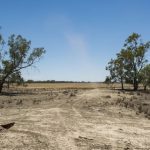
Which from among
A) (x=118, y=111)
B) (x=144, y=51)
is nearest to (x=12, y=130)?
(x=118, y=111)

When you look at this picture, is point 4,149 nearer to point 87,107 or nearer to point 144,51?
point 87,107

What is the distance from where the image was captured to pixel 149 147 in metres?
13.2

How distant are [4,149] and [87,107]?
1655 centimetres

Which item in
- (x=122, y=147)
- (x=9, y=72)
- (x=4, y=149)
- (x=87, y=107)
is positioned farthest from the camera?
(x=9, y=72)

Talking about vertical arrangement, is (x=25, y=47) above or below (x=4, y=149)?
above

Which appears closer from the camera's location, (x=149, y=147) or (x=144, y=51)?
(x=149, y=147)

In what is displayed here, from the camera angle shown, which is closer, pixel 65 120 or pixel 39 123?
pixel 39 123

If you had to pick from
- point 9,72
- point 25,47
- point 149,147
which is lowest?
point 149,147

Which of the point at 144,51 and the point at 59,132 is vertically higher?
the point at 144,51

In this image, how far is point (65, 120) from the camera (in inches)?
770

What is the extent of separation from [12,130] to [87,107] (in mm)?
13153

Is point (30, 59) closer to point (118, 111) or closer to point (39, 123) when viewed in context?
point (118, 111)

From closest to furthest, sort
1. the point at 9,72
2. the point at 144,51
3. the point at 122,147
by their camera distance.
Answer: the point at 122,147
the point at 9,72
the point at 144,51

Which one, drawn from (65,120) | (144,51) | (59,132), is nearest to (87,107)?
(65,120)
